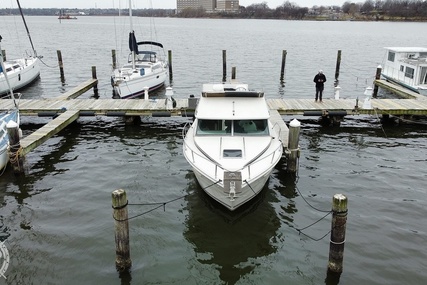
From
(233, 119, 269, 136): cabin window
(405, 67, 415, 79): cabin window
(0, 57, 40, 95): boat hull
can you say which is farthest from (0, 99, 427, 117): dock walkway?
(405, 67, 415, 79): cabin window

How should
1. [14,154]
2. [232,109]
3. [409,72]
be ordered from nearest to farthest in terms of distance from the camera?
[232,109] < [14,154] < [409,72]

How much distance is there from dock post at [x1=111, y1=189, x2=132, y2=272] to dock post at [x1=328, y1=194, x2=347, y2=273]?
4760 millimetres

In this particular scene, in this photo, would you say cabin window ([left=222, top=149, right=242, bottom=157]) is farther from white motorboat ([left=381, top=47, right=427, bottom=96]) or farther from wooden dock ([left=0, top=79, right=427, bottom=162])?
white motorboat ([left=381, top=47, right=427, bottom=96])

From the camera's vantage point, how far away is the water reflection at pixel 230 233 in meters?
10.1

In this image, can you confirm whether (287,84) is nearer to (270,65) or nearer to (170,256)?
(270,65)

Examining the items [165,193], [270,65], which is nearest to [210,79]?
[270,65]

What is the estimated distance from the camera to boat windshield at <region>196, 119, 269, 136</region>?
1366 cm

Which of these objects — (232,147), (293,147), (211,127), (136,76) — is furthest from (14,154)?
(136,76)

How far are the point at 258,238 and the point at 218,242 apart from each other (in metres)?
1.20

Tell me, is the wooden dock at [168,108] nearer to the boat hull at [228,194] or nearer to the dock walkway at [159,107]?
the dock walkway at [159,107]

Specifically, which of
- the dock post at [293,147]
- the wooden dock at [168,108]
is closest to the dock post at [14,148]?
the wooden dock at [168,108]

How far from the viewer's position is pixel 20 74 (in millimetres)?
31938

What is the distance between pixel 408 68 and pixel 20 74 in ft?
103

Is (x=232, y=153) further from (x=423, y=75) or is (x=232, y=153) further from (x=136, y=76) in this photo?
(x=423, y=75)
